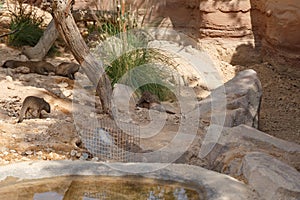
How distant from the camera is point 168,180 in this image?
4051 millimetres

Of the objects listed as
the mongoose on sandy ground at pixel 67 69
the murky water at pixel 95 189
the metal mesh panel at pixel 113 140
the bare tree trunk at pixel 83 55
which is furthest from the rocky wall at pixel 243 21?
the murky water at pixel 95 189

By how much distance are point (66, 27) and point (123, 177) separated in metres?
2.24

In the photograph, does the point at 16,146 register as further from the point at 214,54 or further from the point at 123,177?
the point at 214,54

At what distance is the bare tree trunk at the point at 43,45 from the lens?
860cm

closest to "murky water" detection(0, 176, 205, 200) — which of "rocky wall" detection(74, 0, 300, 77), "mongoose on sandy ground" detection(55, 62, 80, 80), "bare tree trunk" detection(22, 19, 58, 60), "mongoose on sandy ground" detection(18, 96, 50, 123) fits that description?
"mongoose on sandy ground" detection(18, 96, 50, 123)

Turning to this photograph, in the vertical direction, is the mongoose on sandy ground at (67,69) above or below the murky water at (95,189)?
below

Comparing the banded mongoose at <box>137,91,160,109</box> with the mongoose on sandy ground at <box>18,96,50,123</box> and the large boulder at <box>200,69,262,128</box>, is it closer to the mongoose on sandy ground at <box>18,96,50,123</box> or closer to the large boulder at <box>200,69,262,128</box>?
the large boulder at <box>200,69,262,128</box>

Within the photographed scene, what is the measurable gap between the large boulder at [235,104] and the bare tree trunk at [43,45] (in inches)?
128

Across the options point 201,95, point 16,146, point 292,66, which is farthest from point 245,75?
point 16,146

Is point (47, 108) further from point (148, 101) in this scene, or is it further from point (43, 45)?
point (43, 45)

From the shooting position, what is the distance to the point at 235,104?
19.2 feet

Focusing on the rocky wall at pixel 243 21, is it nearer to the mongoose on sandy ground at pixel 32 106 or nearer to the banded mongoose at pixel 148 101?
the banded mongoose at pixel 148 101

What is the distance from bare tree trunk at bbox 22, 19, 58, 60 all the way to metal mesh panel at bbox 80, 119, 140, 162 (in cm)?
333

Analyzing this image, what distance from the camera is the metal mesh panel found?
16.2 ft
